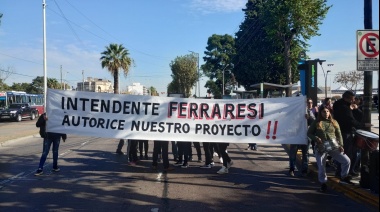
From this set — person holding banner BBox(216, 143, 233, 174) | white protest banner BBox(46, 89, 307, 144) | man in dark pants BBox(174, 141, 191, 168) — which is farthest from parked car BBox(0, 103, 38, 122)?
person holding banner BBox(216, 143, 233, 174)

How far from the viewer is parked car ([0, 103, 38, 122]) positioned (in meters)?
32.9

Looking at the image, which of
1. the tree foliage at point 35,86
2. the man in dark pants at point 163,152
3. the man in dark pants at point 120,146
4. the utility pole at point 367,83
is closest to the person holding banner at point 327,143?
the utility pole at point 367,83

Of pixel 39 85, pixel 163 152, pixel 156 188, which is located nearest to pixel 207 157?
pixel 163 152

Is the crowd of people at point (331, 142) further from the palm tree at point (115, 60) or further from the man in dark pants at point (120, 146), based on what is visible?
the palm tree at point (115, 60)

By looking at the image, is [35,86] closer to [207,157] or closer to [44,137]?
[44,137]

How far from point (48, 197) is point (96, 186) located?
115cm

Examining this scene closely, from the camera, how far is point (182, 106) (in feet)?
29.1

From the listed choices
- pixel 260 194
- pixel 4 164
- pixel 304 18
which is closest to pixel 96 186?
pixel 260 194

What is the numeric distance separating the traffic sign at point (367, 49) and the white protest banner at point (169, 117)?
6.06 ft

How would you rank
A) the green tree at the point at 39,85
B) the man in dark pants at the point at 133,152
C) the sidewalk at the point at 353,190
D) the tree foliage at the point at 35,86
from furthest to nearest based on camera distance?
the tree foliage at the point at 35,86
the green tree at the point at 39,85
the man in dark pants at the point at 133,152
the sidewalk at the point at 353,190

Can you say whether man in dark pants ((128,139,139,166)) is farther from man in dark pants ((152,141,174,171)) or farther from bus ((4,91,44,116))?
bus ((4,91,44,116))

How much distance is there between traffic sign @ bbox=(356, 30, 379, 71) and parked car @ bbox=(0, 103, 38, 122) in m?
32.4

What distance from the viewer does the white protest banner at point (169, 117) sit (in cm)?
866

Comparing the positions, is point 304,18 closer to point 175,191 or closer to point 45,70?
point 45,70
